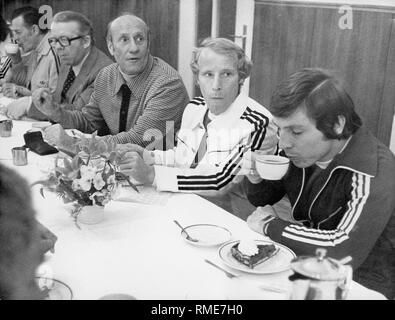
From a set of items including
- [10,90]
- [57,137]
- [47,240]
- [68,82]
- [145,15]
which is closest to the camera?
[47,240]

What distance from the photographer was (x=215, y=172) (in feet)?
5.29

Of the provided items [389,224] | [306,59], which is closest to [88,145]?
[389,224]

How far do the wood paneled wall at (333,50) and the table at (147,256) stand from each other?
0.73m

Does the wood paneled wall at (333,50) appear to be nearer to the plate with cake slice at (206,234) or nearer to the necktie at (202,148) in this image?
the necktie at (202,148)

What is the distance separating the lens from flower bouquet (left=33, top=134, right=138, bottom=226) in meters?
1.21

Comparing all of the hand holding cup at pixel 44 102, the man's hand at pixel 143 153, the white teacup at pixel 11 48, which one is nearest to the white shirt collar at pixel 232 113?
the man's hand at pixel 143 153

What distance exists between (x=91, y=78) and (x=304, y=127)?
136 cm

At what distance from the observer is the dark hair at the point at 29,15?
2.18 metres

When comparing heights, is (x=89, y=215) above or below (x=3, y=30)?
below

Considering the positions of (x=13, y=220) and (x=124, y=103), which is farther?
(x=124, y=103)

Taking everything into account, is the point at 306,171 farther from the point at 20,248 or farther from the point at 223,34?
the point at 20,248

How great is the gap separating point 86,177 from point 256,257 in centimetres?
46

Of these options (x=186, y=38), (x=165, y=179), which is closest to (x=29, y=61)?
(x=186, y=38)

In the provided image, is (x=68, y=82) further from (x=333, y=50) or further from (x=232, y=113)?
(x=333, y=50)
